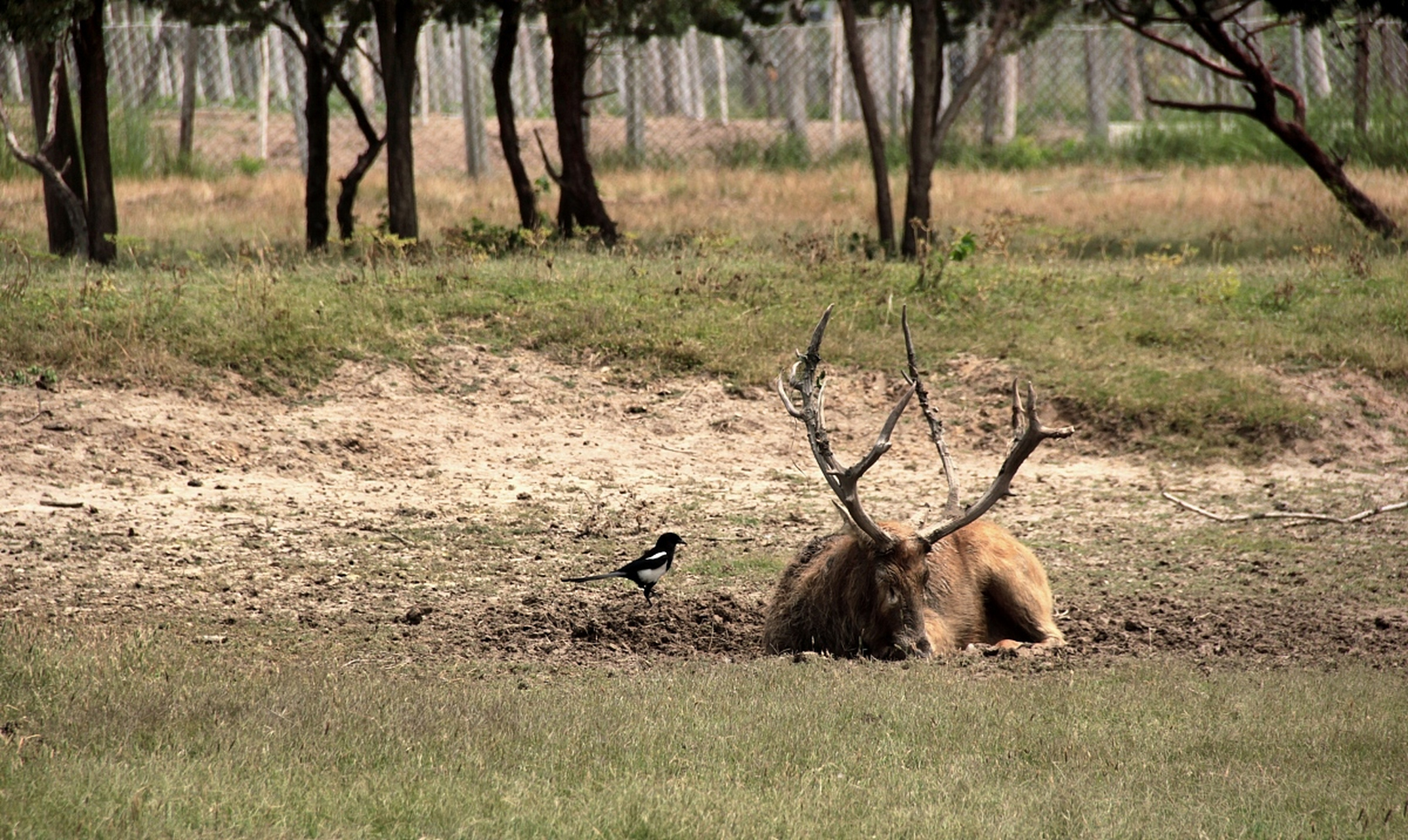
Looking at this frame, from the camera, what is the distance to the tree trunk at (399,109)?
46.7 ft

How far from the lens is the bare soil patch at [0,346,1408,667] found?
6938 millimetres

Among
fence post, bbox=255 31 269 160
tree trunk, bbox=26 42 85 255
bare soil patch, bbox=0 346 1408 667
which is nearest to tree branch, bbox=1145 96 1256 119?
bare soil patch, bbox=0 346 1408 667

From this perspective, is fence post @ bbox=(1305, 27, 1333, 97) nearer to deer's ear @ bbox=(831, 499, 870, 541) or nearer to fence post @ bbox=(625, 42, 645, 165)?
fence post @ bbox=(625, 42, 645, 165)

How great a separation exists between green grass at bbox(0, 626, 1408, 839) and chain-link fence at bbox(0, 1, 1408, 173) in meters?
11.9

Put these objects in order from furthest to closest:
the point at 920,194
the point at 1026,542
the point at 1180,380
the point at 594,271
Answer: the point at 920,194, the point at 594,271, the point at 1180,380, the point at 1026,542

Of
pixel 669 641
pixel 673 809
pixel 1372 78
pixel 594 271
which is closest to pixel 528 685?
pixel 669 641

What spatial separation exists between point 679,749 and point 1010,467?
205 cm

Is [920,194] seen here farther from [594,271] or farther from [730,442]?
[730,442]

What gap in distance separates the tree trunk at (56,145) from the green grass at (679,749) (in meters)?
8.84

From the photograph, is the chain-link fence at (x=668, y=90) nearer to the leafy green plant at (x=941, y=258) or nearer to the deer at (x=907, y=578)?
the leafy green plant at (x=941, y=258)

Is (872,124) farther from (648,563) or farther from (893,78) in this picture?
(648,563)

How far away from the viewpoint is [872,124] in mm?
15227

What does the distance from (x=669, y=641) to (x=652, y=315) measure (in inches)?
217

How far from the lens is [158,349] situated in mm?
10414
